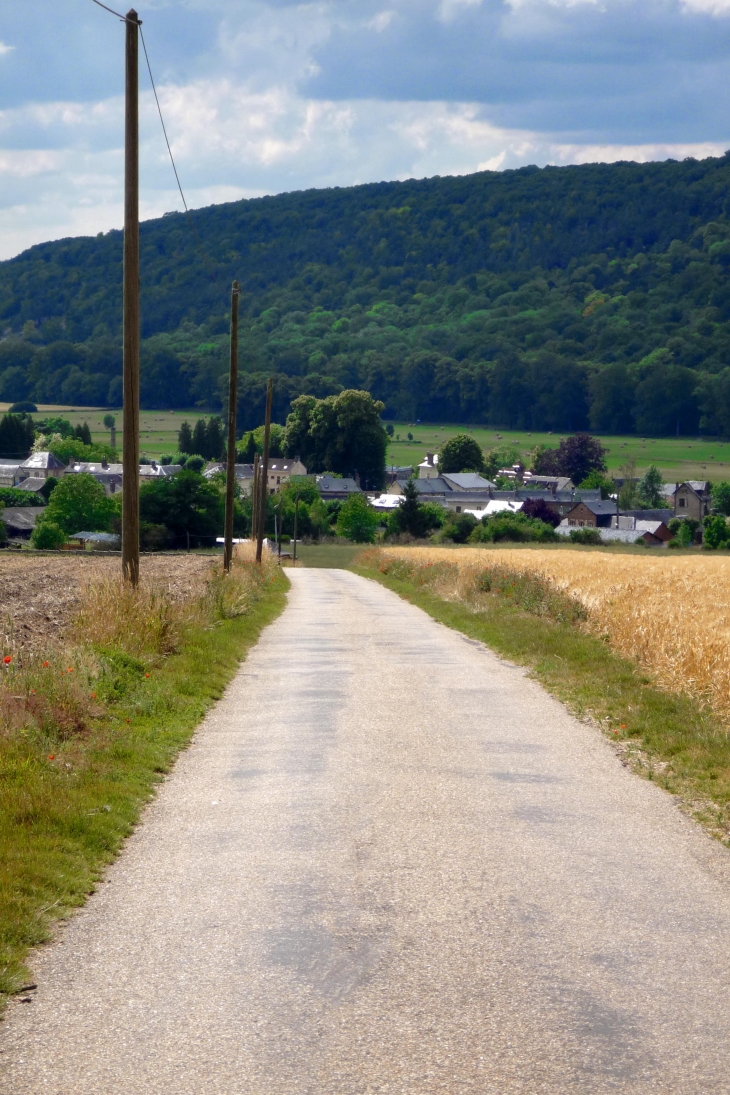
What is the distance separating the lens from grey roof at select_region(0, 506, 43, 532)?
101375mm

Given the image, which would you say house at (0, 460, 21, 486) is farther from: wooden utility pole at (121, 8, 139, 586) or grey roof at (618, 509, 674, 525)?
wooden utility pole at (121, 8, 139, 586)

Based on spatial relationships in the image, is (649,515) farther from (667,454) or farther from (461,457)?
(667,454)

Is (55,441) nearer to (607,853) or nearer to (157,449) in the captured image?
(157,449)

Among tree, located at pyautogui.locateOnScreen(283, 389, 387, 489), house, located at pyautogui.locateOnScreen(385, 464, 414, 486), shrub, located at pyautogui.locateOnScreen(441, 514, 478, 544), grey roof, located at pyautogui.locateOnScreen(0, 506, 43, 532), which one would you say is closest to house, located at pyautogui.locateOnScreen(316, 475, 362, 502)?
tree, located at pyautogui.locateOnScreen(283, 389, 387, 489)

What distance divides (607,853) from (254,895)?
2.36 meters

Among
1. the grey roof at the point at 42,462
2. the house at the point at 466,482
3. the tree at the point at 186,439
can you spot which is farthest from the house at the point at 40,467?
the house at the point at 466,482

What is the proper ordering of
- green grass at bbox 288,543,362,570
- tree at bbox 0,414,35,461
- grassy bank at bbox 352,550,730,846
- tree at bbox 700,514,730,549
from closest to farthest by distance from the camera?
grassy bank at bbox 352,550,730,846 → green grass at bbox 288,543,362,570 → tree at bbox 700,514,730,549 → tree at bbox 0,414,35,461

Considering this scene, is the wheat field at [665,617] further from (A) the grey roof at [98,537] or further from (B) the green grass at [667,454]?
(B) the green grass at [667,454]

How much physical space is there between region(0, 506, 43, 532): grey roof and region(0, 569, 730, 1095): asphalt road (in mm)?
93763

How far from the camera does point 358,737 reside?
1148cm

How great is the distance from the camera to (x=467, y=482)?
16138 centimetres

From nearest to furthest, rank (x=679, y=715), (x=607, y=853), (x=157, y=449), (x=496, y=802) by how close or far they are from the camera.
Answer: (x=607, y=853), (x=496, y=802), (x=679, y=715), (x=157, y=449)

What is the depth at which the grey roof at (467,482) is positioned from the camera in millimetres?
159750

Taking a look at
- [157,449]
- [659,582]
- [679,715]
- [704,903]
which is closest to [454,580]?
[659,582]
